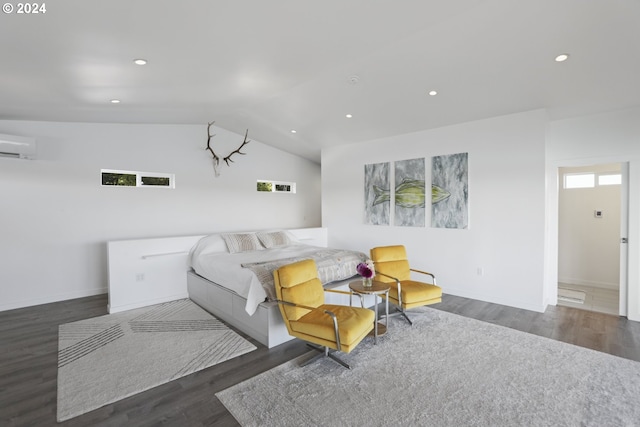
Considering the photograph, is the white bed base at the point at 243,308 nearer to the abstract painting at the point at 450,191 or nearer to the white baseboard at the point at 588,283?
the abstract painting at the point at 450,191

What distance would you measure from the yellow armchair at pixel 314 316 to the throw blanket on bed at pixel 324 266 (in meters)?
0.41

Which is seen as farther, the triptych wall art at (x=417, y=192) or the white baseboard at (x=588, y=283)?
the white baseboard at (x=588, y=283)

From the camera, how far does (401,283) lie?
4047mm

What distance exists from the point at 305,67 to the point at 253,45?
0.81m

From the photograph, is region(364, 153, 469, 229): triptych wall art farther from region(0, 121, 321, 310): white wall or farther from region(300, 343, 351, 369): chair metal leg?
region(300, 343, 351, 369): chair metal leg

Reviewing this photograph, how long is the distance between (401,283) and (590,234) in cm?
412

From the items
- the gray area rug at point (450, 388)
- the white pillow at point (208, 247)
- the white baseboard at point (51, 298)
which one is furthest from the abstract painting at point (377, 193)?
the white baseboard at point (51, 298)

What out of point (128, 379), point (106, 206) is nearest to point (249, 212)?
point (106, 206)

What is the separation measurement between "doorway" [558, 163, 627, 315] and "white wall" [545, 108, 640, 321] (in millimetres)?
1043

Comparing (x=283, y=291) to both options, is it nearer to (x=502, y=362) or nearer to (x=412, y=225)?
(x=502, y=362)

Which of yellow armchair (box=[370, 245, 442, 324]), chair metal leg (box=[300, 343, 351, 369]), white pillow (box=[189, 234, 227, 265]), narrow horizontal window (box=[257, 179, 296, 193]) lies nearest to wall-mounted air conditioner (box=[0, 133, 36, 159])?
white pillow (box=[189, 234, 227, 265])

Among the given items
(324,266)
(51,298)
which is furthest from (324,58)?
(51,298)

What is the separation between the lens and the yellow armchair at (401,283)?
359cm

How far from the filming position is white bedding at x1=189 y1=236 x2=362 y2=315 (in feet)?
10.9
